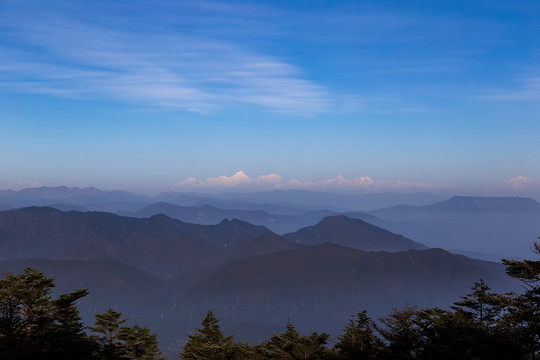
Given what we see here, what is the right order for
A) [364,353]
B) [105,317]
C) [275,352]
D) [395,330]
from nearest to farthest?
[364,353]
[395,330]
[275,352]
[105,317]

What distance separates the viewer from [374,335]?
115ft

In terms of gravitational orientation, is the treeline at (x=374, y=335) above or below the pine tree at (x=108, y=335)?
above

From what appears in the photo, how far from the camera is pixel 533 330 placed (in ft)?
86.9

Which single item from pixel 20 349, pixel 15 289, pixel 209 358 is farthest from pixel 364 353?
pixel 15 289

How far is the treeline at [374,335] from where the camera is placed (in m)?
26.6

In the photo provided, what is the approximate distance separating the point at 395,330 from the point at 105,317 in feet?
106

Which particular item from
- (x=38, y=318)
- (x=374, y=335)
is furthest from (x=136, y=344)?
(x=374, y=335)

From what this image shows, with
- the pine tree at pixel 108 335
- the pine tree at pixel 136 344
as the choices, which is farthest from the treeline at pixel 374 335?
the pine tree at pixel 136 344

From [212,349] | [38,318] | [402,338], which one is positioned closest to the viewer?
[402,338]

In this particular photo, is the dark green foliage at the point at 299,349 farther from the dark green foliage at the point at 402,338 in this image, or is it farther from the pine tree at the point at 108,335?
the pine tree at the point at 108,335

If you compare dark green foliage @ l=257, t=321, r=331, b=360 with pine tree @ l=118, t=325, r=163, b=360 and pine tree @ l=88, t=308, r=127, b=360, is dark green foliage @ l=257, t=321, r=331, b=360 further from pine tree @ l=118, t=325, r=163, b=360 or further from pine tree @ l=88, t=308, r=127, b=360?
pine tree @ l=88, t=308, r=127, b=360

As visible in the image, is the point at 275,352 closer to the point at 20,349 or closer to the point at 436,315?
the point at 436,315

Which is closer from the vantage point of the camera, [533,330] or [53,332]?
[533,330]

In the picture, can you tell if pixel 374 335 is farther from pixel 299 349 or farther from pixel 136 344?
pixel 136 344
